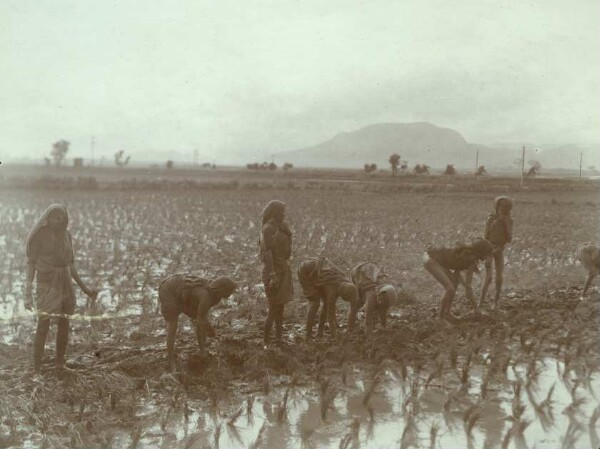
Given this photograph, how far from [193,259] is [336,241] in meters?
3.57

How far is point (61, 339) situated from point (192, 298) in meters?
1.22

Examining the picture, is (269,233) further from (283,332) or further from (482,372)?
(482,372)

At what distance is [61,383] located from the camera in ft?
15.9

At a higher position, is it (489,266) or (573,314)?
(489,266)

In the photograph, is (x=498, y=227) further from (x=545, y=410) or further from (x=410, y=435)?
(x=410, y=435)

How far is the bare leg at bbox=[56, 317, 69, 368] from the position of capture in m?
5.12

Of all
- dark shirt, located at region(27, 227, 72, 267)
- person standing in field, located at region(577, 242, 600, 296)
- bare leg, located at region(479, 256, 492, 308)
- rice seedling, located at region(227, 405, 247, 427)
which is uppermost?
dark shirt, located at region(27, 227, 72, 267)

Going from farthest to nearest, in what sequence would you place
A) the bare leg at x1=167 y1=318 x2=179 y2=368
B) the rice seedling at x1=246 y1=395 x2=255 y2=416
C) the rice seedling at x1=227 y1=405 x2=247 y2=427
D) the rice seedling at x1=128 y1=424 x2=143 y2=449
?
the bare leg at x1=167 y1=318 x2=179 y2=368 < the rice seedling at x1=246 y1=395 x2=255 y2=416 < the rice seedling at x1=227 y1=405 x2=247 y2=427 < the rice seedling at x1=128 y1=424 x2=143 y2=449

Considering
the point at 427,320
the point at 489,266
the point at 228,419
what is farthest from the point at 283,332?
the point at 489,266

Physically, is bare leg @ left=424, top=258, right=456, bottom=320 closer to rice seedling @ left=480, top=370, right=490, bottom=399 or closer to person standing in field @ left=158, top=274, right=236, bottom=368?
rice seedling @ left=480, top=370, right=490, bottom=399

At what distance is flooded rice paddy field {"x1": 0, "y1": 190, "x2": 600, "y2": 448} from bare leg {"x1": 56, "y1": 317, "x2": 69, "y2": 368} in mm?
126

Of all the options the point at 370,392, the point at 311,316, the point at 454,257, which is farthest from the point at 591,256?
the point at 370,392

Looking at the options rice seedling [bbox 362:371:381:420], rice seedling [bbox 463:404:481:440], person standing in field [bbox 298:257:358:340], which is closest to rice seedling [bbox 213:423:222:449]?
rice seedling [bbox 362:371:381:420]

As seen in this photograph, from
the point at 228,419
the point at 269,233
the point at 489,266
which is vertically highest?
the point at 269,233
